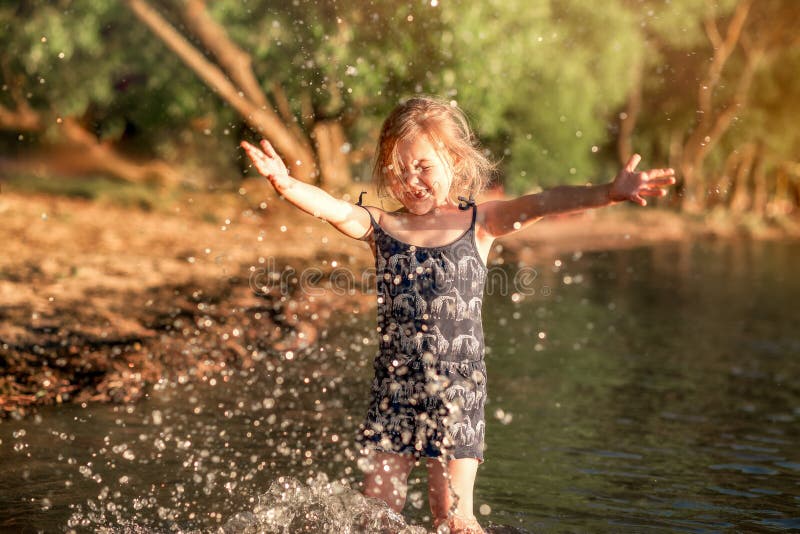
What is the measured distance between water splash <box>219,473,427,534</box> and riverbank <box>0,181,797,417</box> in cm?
236

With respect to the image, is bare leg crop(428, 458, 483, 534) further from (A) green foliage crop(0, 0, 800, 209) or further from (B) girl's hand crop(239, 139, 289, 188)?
(A) green foliage crop(0, 0, 800, 209)

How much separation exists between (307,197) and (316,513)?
139 cm

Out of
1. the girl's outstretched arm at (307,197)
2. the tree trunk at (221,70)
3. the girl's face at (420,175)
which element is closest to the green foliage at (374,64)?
the tree trunk at (221,70)

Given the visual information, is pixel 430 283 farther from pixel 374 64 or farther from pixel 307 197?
pixel 374 64

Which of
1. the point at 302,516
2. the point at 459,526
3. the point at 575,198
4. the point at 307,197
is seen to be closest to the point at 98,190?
the point at 302,516

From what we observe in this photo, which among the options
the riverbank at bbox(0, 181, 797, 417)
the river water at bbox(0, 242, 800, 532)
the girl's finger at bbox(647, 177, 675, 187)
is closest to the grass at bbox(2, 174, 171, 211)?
the riverbank at bbox(0, 181, 797, 417)

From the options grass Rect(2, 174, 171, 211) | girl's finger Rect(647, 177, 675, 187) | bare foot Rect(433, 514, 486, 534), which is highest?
grass Rect(2, 174, 171, 211)

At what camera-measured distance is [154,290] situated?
11992mm

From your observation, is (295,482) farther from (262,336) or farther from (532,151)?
(532,151)

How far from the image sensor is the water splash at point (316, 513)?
15.1ft

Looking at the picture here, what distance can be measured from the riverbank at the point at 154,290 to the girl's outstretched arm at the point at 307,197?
3.10m

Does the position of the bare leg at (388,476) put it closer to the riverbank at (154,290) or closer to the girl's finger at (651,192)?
the girl's finger at (651,192)

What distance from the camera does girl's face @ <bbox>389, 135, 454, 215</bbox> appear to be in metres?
4.62

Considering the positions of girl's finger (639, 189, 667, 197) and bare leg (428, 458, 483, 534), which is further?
bare leg (428, 458, 483, 534)
